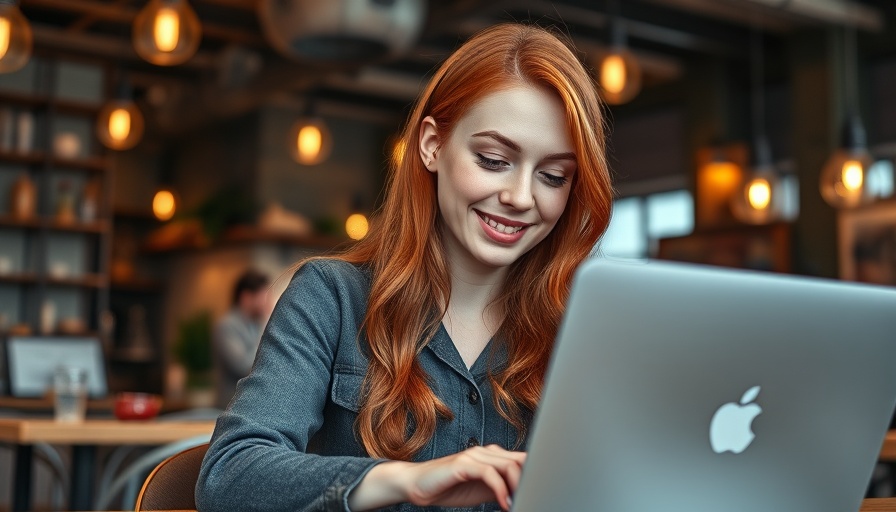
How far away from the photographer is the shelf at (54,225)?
7695 mm

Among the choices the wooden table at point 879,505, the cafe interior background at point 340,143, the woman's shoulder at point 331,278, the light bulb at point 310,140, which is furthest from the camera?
the cafe interior background at point 340,143

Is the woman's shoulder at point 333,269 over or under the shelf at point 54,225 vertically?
over

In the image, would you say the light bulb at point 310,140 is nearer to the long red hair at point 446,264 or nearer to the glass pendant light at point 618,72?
the glass pendant light at point 618,72

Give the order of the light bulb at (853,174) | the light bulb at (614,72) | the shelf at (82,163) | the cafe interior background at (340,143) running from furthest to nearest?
the shelf at (82,163), the cafe interior background at (340,143), the light bulb at (853,174), the light bulb at (614,72)

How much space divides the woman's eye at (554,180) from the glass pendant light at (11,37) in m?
3.48

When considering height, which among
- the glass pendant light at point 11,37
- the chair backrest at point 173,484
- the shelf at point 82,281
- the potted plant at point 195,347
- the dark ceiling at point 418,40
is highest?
the dark ceiling at point 418,40

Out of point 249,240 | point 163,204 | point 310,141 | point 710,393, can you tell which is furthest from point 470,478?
point 163,204

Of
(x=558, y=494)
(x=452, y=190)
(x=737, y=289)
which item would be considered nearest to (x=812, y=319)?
(x=737, y=289)

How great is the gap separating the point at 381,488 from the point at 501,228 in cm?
46

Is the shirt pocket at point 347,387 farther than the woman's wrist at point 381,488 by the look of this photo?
Yes

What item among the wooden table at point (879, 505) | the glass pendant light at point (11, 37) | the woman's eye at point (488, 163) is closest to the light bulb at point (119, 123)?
the glass pendant light at point (11, 37)

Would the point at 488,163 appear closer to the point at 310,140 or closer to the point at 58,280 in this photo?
the point at 310,140

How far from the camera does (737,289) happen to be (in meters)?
0.88

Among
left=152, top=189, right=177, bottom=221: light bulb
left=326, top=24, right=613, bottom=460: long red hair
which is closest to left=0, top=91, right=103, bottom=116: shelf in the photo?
left=152, top=189, right=177, bottom=221: light bulb
